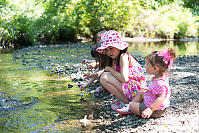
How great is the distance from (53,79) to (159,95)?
12.8 ft

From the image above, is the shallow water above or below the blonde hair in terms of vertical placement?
below

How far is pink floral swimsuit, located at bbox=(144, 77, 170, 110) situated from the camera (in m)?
3.22

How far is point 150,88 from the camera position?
10.8ft

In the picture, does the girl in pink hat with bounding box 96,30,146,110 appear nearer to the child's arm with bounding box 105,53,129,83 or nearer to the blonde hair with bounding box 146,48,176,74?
the child's arm with bounding box 105,53,129,83

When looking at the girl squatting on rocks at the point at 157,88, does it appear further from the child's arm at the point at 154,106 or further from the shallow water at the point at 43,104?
the shallow water at the point at 43,104

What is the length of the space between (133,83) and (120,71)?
0.27m

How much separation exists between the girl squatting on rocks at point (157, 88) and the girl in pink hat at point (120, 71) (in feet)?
1.56

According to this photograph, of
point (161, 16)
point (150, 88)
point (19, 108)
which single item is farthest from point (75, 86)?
point (161, 16)

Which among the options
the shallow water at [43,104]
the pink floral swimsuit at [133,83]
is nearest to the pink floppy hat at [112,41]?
the pink floral swimsuit at [133,83]

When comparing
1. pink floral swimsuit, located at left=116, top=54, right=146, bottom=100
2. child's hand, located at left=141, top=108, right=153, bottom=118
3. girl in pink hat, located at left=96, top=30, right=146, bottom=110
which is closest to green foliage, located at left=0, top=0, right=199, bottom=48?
girl in pink hat, located at left=96, top=30, right=146, bottom=110

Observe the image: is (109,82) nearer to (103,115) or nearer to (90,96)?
(103,115)

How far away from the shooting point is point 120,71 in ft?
12.7

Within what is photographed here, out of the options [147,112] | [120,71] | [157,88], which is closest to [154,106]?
[147,112]

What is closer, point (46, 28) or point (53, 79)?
point (53, 79)
